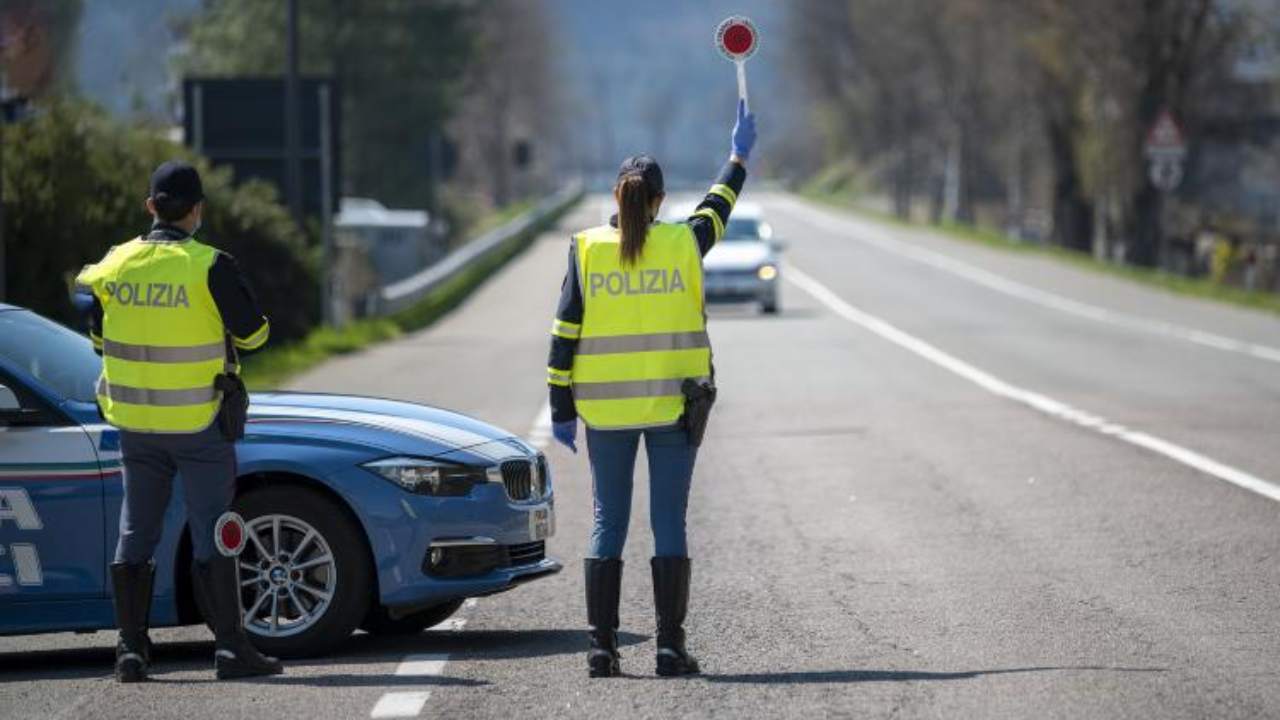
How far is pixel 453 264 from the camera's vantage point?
50344mm

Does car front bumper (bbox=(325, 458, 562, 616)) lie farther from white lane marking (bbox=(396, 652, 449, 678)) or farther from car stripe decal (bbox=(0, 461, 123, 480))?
car stripe decal (bbox=(0, 461, 123, 480))

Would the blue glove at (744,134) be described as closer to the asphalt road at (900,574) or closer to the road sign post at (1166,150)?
the asphalt road at (900,574)

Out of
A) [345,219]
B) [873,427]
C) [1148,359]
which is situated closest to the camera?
[873,427]

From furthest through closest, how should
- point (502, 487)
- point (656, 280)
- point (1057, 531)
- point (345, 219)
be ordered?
point (345, 219) → point (1057, 531) → point (502, 487) → point (656, 280)

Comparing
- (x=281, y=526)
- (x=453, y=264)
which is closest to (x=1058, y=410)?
(x=281, y=526)

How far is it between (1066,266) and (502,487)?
49140 millimetres

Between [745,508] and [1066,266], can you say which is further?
[1066,266]

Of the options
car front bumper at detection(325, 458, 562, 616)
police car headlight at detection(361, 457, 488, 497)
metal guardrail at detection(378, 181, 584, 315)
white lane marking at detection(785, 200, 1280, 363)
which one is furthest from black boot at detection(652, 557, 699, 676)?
metal guardrail at detection(378, 181, 584, 315)

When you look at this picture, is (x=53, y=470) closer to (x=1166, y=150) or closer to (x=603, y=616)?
(x=603, y=616)

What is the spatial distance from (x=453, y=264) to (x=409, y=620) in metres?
40.3

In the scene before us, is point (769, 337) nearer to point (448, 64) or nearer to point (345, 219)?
point (345, 219)

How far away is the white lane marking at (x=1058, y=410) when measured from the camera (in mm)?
15258

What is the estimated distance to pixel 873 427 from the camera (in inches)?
778

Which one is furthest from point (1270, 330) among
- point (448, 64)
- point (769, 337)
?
point (448, 64)
